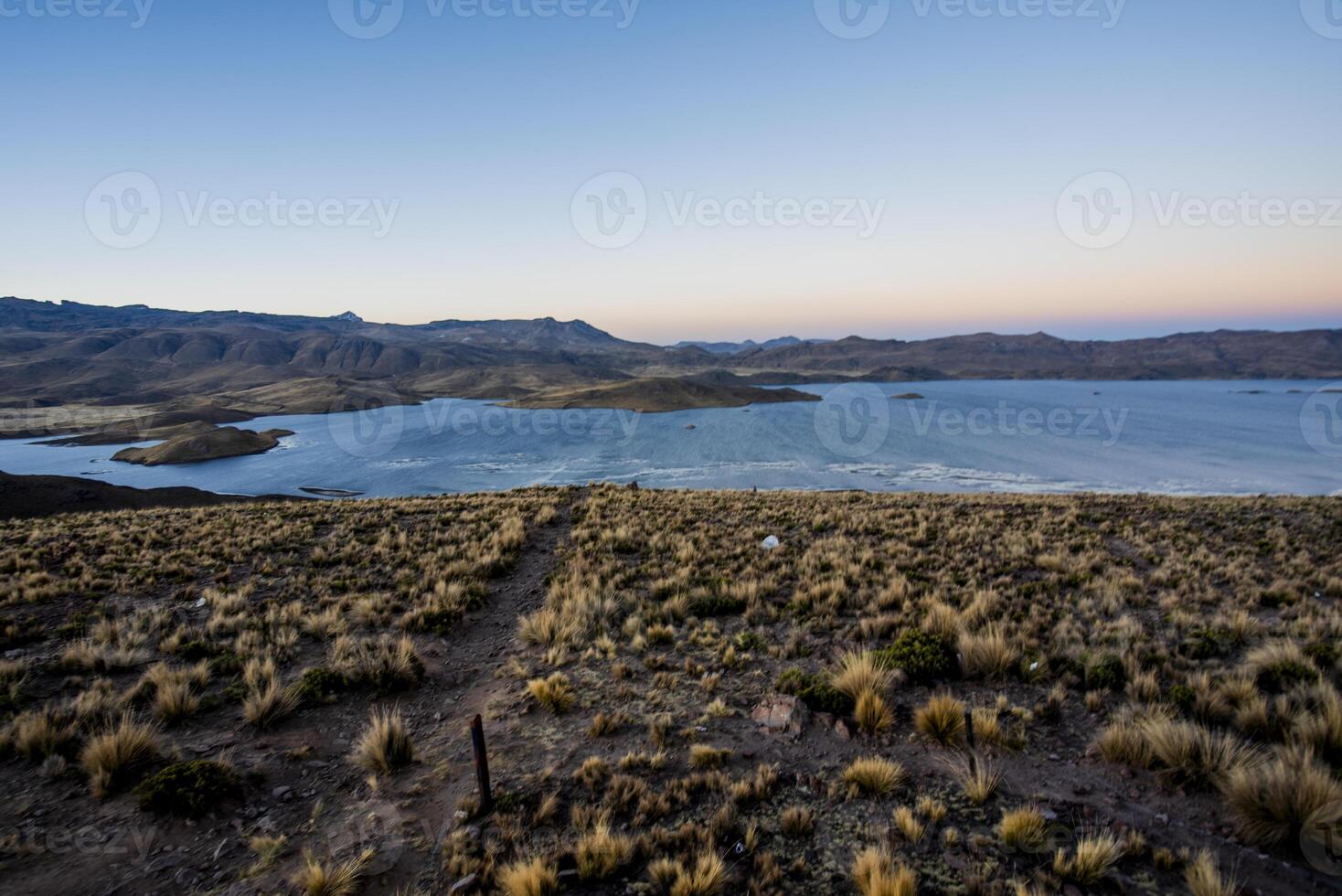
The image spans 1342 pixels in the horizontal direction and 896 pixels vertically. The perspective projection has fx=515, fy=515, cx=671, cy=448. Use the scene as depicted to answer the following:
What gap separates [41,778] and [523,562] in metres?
8.78

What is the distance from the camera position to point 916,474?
53031 mm

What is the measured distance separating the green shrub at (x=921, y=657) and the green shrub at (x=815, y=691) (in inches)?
42.2

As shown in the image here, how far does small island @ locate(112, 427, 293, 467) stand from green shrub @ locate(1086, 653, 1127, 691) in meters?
93.0

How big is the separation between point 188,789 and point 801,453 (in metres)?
67.6

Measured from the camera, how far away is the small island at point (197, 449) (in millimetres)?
68688

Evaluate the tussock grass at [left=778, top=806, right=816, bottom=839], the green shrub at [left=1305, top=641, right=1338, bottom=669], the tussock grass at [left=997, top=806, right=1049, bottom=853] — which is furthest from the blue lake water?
the tussock grass at [left=997, top=806, right=1049, bottom=853]

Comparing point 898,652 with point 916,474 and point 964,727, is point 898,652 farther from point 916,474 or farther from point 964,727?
point 916,474

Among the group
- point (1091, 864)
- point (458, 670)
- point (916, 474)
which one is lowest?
point (916, 474)

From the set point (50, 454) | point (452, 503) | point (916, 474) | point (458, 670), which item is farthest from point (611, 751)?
point (50, 454)

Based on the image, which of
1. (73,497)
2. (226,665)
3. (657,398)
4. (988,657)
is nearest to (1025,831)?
(988,657)

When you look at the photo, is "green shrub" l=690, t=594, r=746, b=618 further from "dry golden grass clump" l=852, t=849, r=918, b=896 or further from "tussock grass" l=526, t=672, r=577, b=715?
"dry golden grass clump" l=852, t=849, r=918, b=896

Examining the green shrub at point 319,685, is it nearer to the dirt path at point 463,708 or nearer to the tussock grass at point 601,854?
the dirt path at point 463,708

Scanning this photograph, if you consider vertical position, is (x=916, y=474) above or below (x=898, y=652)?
below

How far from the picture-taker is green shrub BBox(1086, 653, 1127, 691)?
21.9 feet
